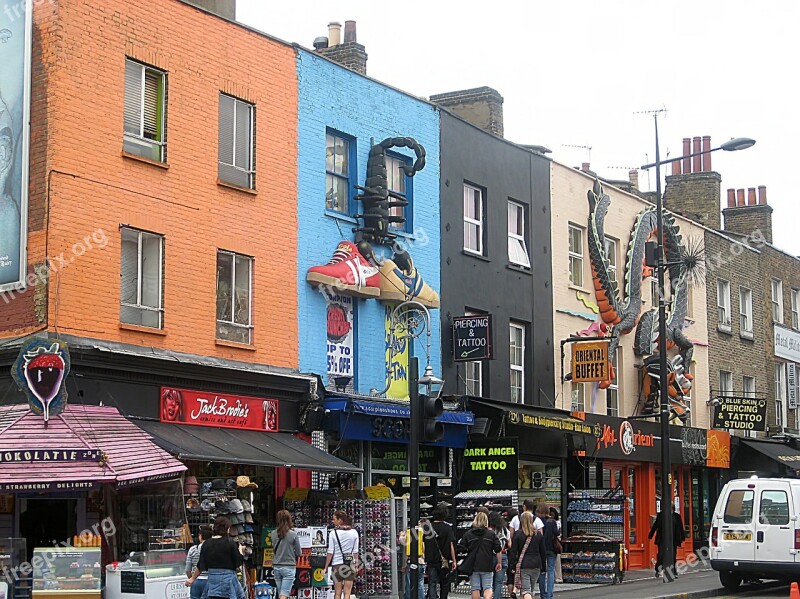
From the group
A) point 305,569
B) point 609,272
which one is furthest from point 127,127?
point 609,272

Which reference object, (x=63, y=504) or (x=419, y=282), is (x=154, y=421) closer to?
(x=63, y=504)

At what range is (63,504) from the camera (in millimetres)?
17719

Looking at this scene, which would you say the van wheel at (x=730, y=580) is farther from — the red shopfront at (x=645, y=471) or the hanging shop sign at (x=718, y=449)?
the hanging shop sign at (x=718, y=449)

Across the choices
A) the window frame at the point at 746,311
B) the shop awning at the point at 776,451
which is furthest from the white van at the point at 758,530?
the window frame at the point at 746,311

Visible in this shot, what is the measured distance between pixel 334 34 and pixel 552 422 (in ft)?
30.0

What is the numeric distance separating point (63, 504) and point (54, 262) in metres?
3.38

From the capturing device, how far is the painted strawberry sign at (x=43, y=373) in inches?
636

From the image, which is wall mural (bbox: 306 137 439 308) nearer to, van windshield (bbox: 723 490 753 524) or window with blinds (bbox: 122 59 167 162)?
window with blinds (bbox: 122 59 167 162)

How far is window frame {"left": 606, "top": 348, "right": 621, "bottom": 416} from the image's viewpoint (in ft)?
101

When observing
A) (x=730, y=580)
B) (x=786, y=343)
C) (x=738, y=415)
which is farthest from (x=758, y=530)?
(x=786, y=343)

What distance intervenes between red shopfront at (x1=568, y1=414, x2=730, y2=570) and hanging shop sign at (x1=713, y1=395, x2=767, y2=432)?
582 millimetres

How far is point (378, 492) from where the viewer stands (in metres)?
21.1

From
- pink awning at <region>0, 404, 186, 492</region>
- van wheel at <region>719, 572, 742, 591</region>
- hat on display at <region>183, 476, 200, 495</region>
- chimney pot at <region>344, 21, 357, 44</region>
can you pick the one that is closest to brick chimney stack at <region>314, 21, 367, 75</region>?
chimney pot at <region>344, 21, 357, 44</region>

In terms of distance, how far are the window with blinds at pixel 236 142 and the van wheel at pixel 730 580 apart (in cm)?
1147
